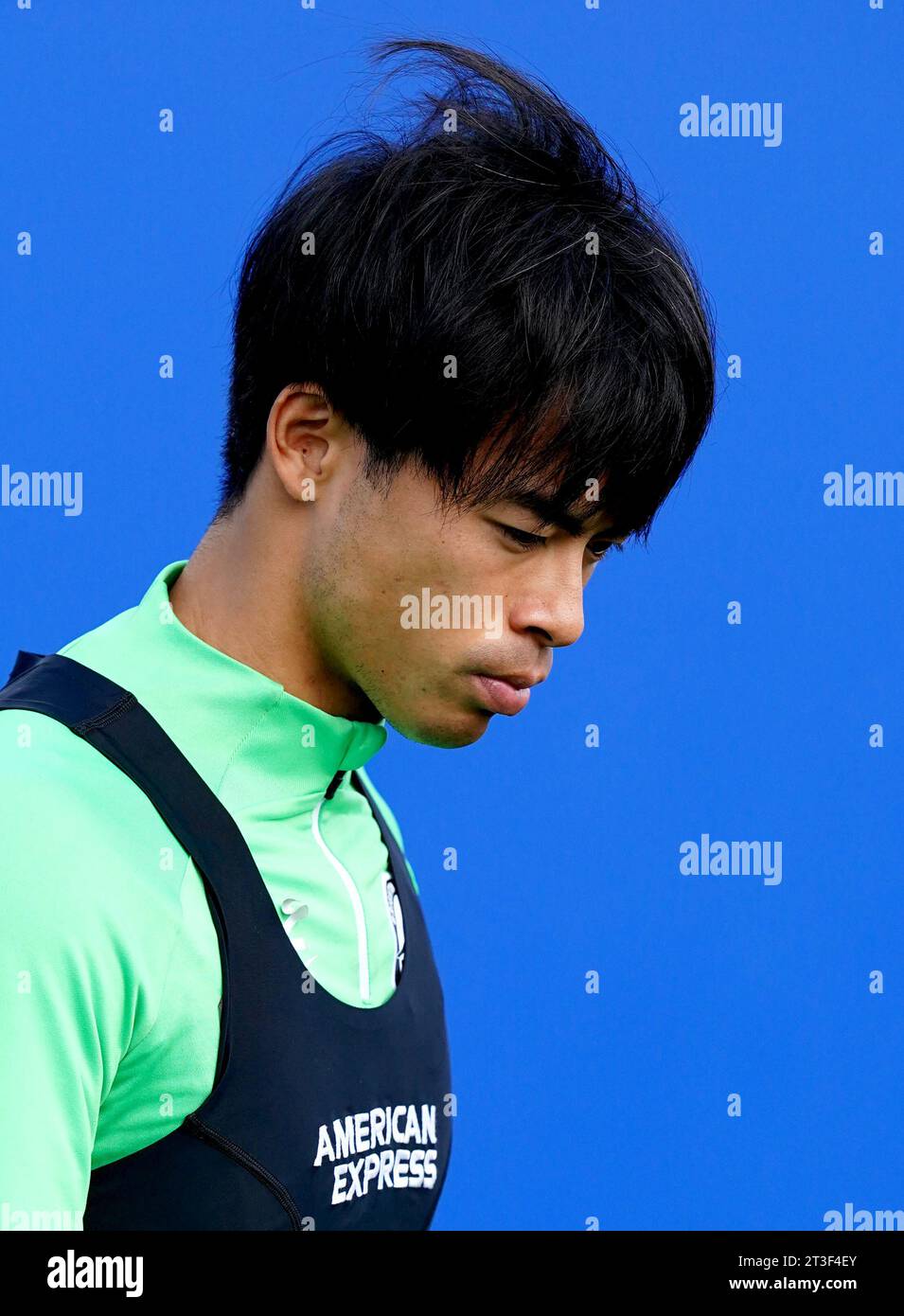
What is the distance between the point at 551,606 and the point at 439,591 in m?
0.06

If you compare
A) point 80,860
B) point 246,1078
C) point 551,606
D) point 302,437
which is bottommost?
point 246,1078

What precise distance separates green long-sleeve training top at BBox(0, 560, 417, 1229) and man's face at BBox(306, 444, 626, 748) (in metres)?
0.06

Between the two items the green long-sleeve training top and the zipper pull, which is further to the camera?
the zipper pull

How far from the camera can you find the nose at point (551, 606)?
74 cm

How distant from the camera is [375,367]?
0.75 metres

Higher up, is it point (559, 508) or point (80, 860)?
point (559, 508)

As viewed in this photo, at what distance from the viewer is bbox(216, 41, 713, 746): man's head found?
0.74 m

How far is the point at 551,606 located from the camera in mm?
742

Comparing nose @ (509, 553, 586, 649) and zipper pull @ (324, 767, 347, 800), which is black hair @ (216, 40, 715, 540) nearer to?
nose @ (509, 553, 586, 649)

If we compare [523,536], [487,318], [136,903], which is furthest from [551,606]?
[136,903]

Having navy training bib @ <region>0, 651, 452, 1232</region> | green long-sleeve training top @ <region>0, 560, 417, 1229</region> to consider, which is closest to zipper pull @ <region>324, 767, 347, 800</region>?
green long-sleeve training top @ <region>0, 560, 417, 1229</region>

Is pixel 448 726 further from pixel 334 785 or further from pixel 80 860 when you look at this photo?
pixel 80 860
